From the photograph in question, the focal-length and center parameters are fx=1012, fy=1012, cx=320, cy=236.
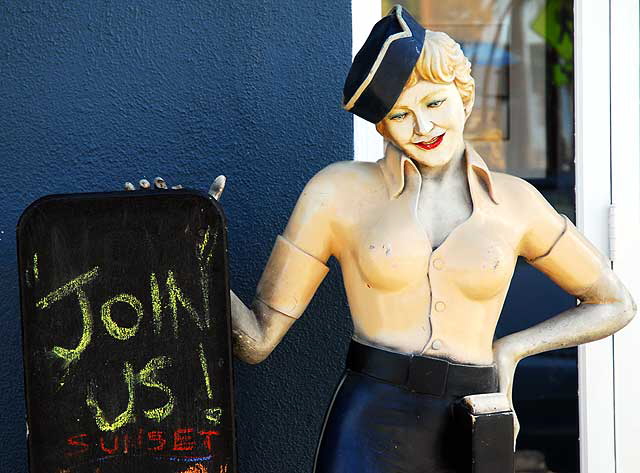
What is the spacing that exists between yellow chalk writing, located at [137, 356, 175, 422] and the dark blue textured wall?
2.52 feet

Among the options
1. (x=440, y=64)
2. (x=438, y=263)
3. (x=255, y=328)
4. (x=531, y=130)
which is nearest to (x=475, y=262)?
(x=438, y=263)

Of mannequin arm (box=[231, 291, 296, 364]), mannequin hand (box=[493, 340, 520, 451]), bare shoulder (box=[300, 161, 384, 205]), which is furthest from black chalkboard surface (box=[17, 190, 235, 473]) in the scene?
mannequin hand (box=[493, 340, 520, 451])

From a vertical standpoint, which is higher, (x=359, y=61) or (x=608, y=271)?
(x=359, y=61)

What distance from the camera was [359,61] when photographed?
2480mm

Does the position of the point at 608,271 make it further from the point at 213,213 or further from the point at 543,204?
the point at 213,213

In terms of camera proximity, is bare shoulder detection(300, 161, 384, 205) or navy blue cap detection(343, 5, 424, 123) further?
bare shoulder detection(300, 161, 384, 205)

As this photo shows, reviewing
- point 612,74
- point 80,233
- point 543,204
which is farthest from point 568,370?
point 80,233

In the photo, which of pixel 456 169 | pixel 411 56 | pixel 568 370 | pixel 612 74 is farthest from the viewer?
pixel 568 370

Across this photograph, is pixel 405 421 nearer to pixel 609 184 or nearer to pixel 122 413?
pixel 122 413

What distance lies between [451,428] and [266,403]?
952 mm

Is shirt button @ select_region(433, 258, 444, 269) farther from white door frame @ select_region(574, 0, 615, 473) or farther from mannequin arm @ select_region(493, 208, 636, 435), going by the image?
white door frame @ select_region(574, 0, 615, 473)

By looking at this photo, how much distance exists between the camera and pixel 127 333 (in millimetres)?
2465

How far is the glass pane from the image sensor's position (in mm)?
3932

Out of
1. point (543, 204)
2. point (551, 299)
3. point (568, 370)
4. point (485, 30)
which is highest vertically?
point (485, 30)
